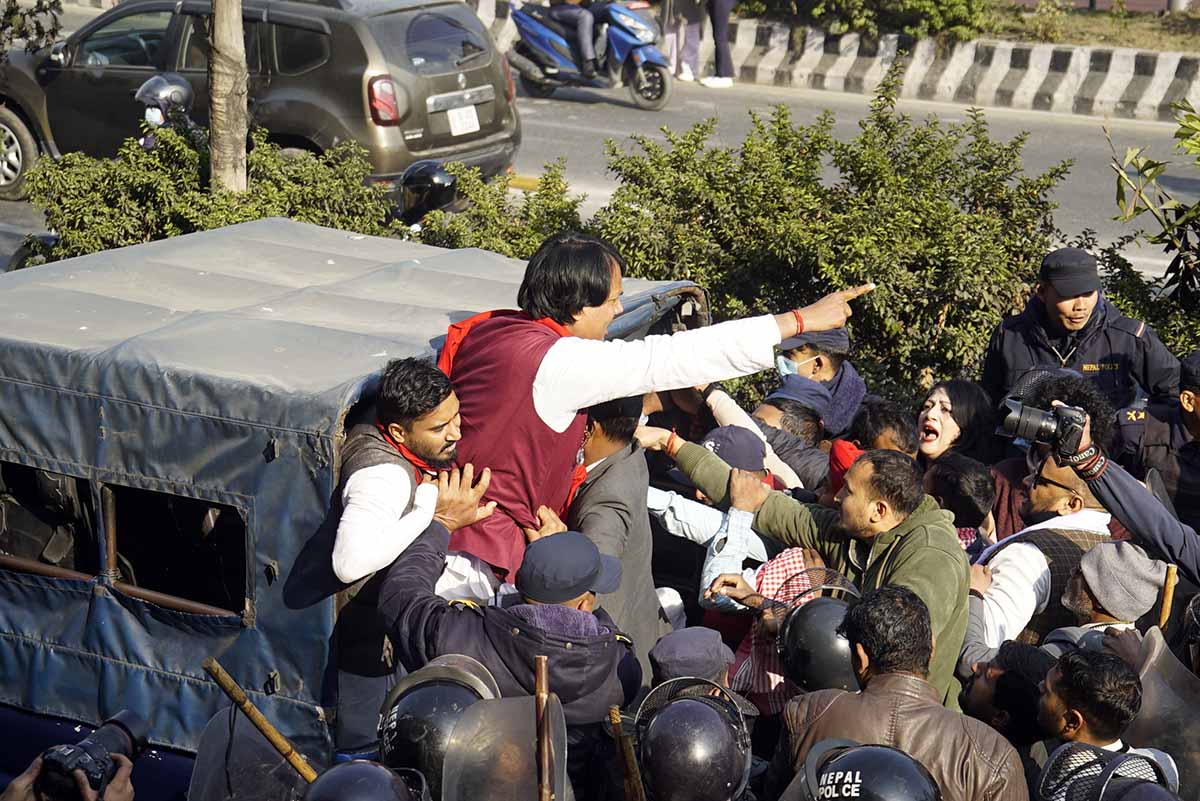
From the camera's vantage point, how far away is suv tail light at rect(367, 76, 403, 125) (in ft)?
34.6

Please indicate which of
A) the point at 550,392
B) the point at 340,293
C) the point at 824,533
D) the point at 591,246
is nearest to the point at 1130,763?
the point at 824,533

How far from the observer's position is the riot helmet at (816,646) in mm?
3721

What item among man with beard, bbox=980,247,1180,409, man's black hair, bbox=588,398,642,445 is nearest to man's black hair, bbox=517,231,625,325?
man's black hair, bbox=588,398,642,445

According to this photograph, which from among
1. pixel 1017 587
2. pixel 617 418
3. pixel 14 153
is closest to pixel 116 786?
pixel 617 418

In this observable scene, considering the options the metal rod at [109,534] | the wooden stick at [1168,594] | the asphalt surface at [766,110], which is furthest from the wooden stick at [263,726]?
the asphalt surface at [766,110]

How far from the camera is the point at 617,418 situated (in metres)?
4.46

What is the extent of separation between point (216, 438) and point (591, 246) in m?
1.28

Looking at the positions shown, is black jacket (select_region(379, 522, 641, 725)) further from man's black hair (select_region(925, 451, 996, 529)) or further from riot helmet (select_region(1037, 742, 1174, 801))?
man's black hair (select_region(925, 451, 996, 529))

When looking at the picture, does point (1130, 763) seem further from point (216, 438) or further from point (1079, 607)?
point (216, 438)

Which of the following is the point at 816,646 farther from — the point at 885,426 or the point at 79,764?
the point at 79,764

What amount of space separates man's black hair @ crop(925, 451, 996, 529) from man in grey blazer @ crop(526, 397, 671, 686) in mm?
1062

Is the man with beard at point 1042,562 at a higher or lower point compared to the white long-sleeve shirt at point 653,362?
lower

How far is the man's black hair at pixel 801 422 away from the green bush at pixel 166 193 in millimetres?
3129

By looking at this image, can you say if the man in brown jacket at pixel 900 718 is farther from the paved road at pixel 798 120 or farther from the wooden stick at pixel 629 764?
the paved road at pixel 798 120
